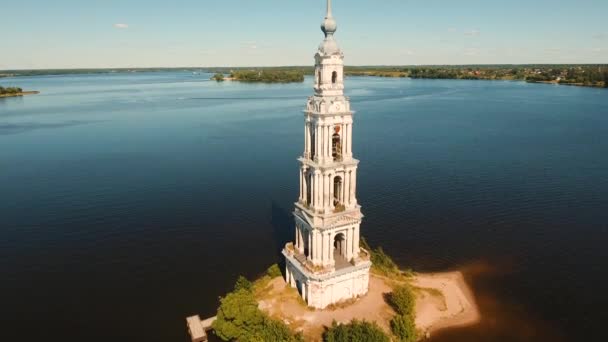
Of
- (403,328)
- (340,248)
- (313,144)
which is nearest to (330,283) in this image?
(340,248)

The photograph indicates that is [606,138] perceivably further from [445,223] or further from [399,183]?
[445,223]

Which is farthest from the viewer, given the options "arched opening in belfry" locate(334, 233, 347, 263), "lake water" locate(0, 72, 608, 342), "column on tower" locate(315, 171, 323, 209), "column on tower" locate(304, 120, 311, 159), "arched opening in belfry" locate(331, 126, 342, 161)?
"lake water" locate(0, 72, 608, 342)

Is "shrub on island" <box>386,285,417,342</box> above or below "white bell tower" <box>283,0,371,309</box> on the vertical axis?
below

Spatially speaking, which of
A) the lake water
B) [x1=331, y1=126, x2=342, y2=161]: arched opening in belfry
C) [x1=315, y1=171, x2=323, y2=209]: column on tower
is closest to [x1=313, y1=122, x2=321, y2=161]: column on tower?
[x1=315, y1=171, x2=323, y2=209]: column on tower

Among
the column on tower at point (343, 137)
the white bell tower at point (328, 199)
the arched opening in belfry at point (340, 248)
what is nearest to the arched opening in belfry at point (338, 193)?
the white bell tower at point (328, 199)

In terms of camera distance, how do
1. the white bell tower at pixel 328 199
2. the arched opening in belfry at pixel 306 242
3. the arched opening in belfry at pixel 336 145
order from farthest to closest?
the arched opening in belfry at pixel 306 242, the arched opening in belfry at pixel 336 145, the white bell tower at pixel 328 199

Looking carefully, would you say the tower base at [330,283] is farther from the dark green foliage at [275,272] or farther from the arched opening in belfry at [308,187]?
the arched opening in belfry at [308,187]

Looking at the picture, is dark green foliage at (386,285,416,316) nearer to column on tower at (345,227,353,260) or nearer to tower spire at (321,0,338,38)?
column on tower at (345,227,353,260)

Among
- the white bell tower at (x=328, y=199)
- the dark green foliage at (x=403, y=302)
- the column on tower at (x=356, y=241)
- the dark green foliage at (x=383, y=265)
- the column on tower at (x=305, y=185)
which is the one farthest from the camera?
the dark green foliage at (x=383, y=265)

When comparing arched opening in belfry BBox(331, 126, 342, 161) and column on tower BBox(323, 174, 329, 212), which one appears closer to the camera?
column on tower BBox(323, 174, 329, 212)
